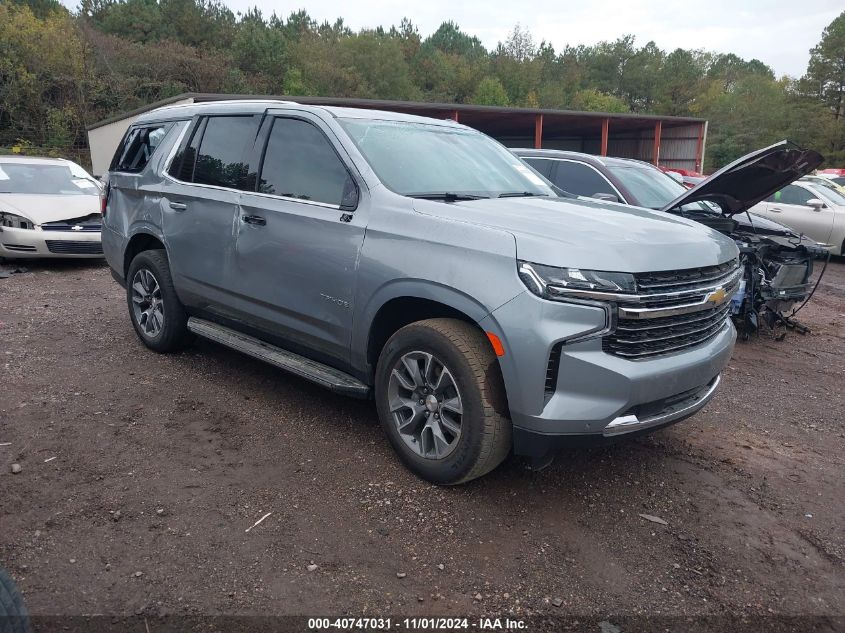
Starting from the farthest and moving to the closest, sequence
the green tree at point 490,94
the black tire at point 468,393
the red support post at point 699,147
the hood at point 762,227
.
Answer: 1. the green tree at point 490,94
2. the red support post at point 699,147
3. the hood at point 762,227
4. the black tire at point 468,393

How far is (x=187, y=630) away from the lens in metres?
2.38

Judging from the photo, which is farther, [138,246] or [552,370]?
[138,246]

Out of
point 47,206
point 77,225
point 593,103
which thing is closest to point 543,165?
point 77,225

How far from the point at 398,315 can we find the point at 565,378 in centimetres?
108

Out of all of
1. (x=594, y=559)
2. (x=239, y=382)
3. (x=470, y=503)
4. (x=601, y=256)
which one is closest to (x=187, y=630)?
(x=470, y=503)

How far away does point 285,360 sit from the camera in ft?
13.3

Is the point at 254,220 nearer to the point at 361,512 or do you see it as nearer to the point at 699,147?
the point at 361,512

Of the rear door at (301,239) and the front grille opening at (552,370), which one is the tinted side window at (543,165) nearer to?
the rear door at (301,239)

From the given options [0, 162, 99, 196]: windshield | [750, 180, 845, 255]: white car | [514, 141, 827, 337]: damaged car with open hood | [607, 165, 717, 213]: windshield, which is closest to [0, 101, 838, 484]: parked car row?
[514, 141, 827, 337]: damaged car with open hood

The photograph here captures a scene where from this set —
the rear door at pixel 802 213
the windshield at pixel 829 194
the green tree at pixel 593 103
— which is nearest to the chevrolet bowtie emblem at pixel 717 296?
the rear door at pixel 802 213

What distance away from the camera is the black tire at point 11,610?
73.0 inches

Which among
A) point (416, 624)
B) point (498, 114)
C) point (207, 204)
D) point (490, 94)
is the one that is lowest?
point (416, 624)

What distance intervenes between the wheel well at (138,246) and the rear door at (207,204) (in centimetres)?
→ 45

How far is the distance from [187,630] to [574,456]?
7.74 ft
